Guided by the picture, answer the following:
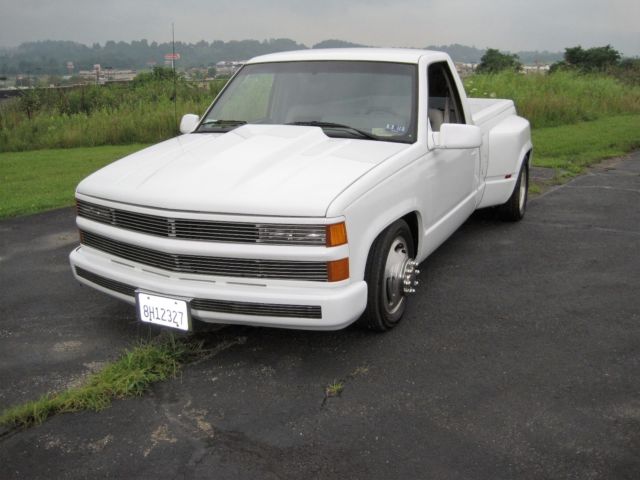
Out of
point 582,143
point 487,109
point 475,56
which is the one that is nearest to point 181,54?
point 582,143

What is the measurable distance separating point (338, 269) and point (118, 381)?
1.34m

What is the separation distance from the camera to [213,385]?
3576 mm

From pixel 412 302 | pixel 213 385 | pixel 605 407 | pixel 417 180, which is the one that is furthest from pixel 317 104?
pixel 605 407

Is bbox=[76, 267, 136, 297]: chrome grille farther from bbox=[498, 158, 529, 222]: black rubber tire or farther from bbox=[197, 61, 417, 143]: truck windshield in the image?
bbox=[498, 158, 529, 222]: black rubber tire

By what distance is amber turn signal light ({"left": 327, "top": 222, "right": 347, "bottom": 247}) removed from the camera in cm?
342

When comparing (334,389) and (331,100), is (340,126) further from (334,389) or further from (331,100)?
(334,389)

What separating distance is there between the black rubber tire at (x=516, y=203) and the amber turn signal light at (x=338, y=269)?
3527mm

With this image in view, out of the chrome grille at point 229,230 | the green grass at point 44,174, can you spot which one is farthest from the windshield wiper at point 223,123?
the green grass at point 44,174

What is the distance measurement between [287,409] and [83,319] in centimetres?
196

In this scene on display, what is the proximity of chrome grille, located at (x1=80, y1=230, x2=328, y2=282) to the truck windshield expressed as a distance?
1357mm

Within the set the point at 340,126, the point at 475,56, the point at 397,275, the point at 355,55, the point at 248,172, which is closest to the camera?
the point at 248,172

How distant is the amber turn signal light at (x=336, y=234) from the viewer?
342 cm

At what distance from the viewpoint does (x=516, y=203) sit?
22.2 feet

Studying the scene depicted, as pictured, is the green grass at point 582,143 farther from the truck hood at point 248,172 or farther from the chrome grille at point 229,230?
the chrome grille at point 229,230
